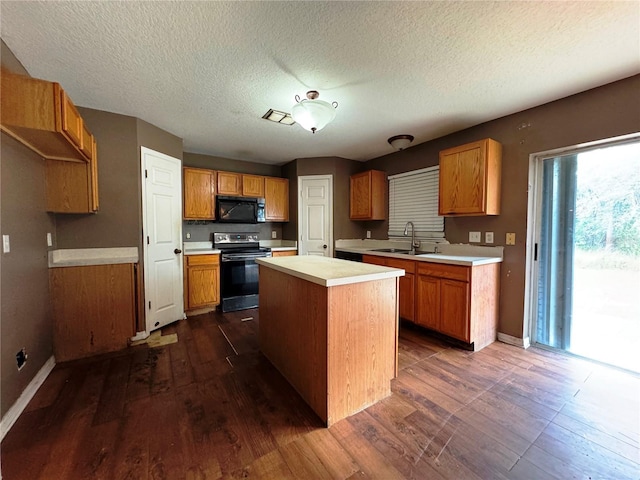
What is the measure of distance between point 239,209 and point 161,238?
4.47ft

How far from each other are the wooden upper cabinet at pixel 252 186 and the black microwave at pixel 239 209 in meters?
0.10

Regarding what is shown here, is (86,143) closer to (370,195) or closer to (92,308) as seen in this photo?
(92,308)

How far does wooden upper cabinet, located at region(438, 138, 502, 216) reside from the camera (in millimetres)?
2639

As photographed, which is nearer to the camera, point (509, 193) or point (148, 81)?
point (148, 81)

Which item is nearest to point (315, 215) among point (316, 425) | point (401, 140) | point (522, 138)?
point (401, 140)

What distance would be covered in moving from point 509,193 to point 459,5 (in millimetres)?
1966

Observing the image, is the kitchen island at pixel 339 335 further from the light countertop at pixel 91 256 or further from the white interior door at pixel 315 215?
the white interior door at pixel 315 215

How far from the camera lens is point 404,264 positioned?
3.10 m

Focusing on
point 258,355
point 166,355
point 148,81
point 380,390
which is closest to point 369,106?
point 148,81

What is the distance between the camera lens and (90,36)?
5.28 feet

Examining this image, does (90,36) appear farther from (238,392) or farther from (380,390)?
(380,390)

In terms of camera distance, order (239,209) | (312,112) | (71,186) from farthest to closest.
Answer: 1. (239,209)
2. (71,186)
3. (312,112)

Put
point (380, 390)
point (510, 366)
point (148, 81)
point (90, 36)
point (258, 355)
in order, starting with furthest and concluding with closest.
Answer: point (258, 355) < point (510, 366) < point (148, 81) < point (380, 390) < point (90, 36)

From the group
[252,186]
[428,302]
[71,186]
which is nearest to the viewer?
[71,186]
